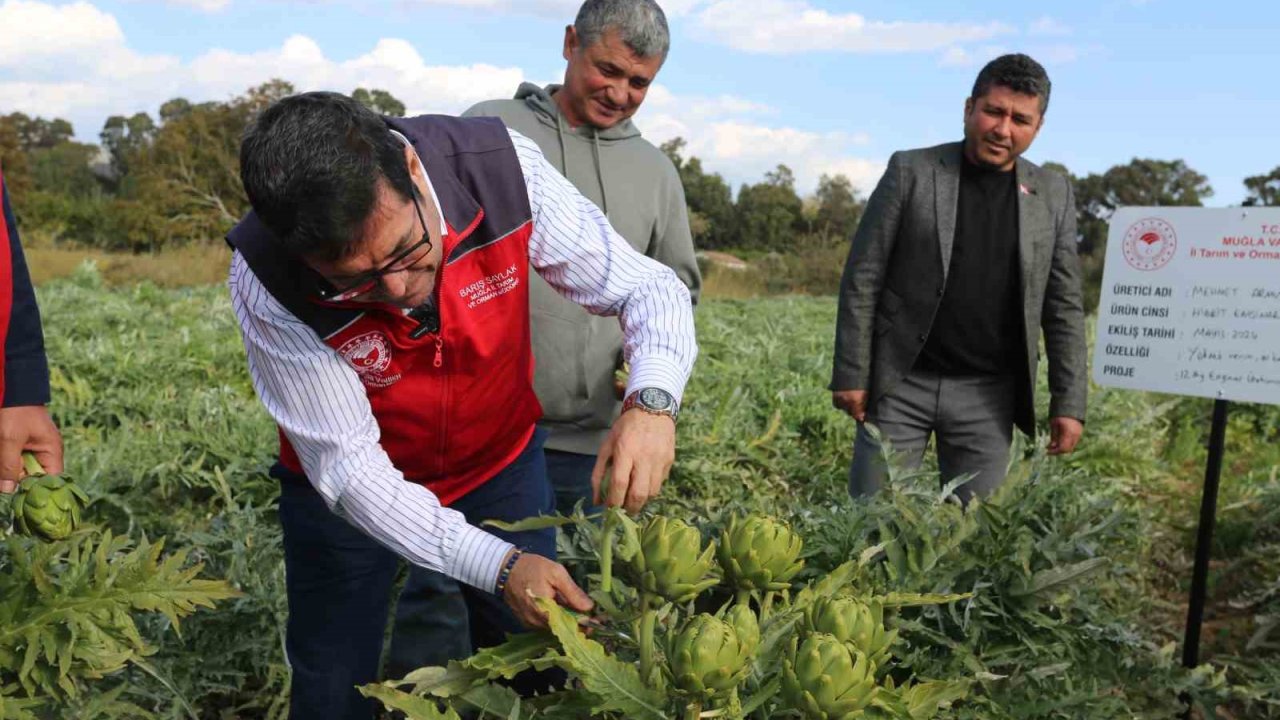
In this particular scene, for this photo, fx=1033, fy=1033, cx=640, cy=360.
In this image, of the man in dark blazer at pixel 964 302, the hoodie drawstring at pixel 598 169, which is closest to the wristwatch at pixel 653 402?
the hoodie drawstring at pixel 598 169

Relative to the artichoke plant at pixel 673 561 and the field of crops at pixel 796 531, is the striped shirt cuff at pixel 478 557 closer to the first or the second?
the field of crops at pixel 796 531

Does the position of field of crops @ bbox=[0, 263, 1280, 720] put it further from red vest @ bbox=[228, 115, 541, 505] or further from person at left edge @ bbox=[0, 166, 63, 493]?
red vest @ bbox=[228, 115, 541, 505]

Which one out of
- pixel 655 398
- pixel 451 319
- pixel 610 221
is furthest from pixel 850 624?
pixel 610 221

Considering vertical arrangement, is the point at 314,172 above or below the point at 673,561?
above

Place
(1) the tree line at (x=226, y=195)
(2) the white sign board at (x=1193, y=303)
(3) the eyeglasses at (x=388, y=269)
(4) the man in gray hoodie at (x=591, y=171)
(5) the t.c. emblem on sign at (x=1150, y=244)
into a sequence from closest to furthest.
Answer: (3) the eyeglasses at (x=388, y=269)
(4) the man in gray hoodie at (x=591, y=171)
(2) the white sign board at (x=1193, y=303)
(5) the t.c. emblem on sign at (x=1150, y=244)
(1) the tree line at (x=226, y=195)

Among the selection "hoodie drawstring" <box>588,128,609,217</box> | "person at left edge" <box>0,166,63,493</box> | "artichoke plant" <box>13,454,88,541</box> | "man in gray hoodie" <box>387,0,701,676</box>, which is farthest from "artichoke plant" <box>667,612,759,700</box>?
"hoodie drawstring" <box>588,128,609,217</box>

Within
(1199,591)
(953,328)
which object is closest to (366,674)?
(953,328)

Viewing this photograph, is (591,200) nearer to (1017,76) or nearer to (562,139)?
(562,139)

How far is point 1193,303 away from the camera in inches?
125

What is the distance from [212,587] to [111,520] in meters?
1.90

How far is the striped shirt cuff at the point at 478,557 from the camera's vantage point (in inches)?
61.9

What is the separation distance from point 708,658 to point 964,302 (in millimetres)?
2316

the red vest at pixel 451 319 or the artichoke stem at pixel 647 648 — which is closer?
the artichoke stem at pixel 647 648

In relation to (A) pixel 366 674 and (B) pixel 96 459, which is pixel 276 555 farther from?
(B) pixel 96 459
